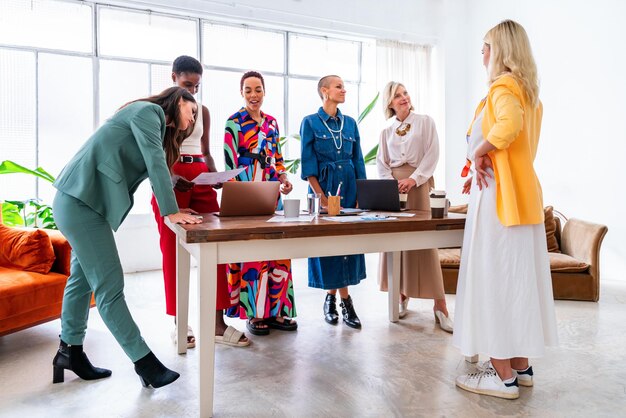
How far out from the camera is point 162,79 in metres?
5.50

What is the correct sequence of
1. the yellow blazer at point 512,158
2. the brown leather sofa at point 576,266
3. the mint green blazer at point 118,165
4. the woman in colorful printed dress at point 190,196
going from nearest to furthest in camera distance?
the yellow blazer at point 512,158 < the mint green blazer at point 118,165 < the woman in colorful printed dress at point 190,196 < the brown leather sofa at point 576,266

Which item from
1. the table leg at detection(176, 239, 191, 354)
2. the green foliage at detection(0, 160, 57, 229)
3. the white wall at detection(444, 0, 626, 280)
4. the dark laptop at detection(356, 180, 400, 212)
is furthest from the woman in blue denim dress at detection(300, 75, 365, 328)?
the white wall at detection(444, 0, 626, 280)

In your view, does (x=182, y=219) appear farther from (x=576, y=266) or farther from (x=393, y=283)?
(x=576, y=266)

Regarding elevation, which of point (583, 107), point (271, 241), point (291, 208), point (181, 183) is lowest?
point (271, 241)

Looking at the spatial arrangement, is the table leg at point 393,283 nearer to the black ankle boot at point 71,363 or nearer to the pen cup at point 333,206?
the pen cup at point 333,206

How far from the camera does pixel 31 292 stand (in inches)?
106

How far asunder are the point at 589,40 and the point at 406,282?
11.5 feet

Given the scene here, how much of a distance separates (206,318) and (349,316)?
4.97 ft

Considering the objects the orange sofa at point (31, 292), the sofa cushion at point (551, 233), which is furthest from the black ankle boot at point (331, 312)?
the sofa cushion at point (551, 233)

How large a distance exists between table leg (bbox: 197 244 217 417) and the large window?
369cm

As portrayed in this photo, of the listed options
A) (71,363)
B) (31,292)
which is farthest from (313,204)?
(31,292)

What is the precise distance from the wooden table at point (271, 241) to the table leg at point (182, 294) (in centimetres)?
49

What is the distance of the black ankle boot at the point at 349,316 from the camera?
10.2 feet

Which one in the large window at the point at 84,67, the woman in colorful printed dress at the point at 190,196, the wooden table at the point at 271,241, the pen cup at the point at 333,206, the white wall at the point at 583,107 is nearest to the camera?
the wooden table at the point at 271,241
